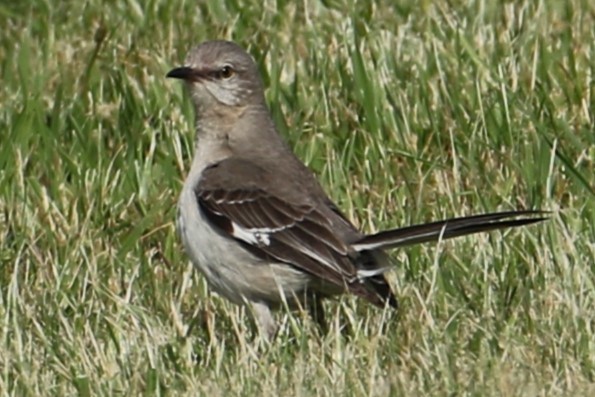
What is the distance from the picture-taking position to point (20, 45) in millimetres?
10758

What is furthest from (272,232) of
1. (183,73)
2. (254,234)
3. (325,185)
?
(325,185)

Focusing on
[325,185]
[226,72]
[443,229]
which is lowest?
[325,185]

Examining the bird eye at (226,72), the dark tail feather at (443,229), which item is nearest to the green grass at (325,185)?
the dark tail feather at (443,229)

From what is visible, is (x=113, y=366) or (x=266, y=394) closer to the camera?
(x=266, y=394)

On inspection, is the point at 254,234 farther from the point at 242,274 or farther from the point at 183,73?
the point at 183,73

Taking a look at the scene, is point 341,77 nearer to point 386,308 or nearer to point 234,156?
point 234,156

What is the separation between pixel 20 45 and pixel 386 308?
4.29 metres

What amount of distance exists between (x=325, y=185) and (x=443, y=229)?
182 cm

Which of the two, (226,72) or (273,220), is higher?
(226,72)

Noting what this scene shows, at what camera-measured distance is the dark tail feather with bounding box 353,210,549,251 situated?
727 centimetres

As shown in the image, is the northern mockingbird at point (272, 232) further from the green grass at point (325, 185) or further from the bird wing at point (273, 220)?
the green grass at point (325, 185)

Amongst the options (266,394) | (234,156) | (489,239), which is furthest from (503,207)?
(266,394)

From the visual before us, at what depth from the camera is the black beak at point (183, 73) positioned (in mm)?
7980

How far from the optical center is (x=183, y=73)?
804 centimetres
